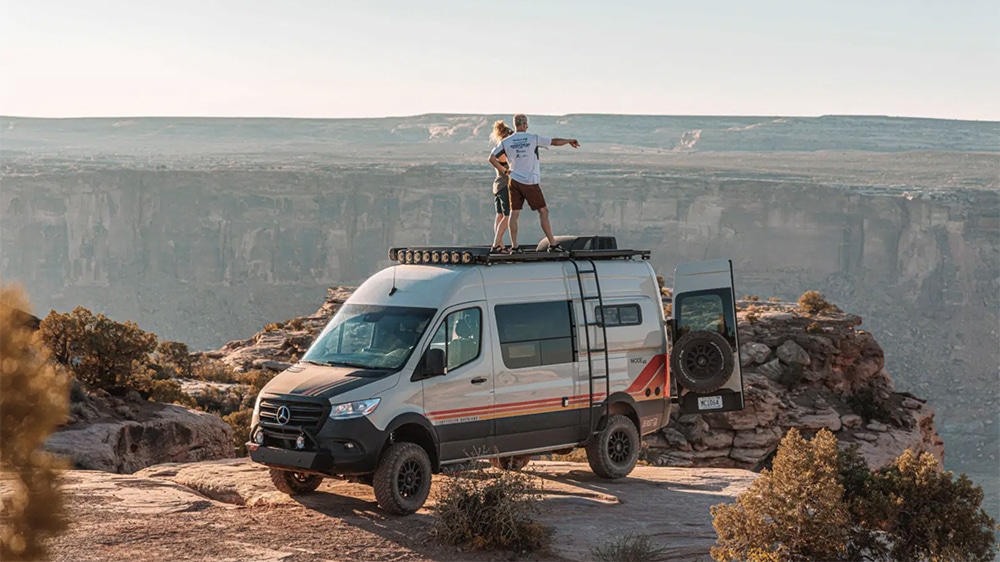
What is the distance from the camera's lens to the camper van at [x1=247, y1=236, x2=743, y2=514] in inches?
406

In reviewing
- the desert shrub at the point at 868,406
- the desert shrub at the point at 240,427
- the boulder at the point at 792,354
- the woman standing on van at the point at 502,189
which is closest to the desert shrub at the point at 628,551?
the woman standing on van at the point at 502,189

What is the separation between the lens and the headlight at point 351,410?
400 inches

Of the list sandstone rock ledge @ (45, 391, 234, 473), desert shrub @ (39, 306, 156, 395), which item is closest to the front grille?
sandstone rock ledge @ (45, 391, 234, 473)

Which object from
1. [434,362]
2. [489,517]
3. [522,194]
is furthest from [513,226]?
[489,517]

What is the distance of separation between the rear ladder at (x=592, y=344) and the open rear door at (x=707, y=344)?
125 cm

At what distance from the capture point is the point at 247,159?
138125 millimetres

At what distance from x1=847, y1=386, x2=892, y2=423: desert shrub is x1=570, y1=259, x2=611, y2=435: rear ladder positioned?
17611 mm

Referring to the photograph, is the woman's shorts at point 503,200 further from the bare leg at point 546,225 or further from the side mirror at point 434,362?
the side mirror at point 434,362

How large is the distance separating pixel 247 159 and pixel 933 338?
89.6 meters

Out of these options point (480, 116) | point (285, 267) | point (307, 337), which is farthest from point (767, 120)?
point (307, 337)

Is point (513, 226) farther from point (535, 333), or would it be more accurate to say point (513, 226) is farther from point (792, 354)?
point (792, 354)

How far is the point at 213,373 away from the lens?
23.7 metres

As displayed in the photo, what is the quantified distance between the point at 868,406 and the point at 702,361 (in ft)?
54.6

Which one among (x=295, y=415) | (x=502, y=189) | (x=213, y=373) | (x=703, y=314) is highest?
(x=502, y=189)
